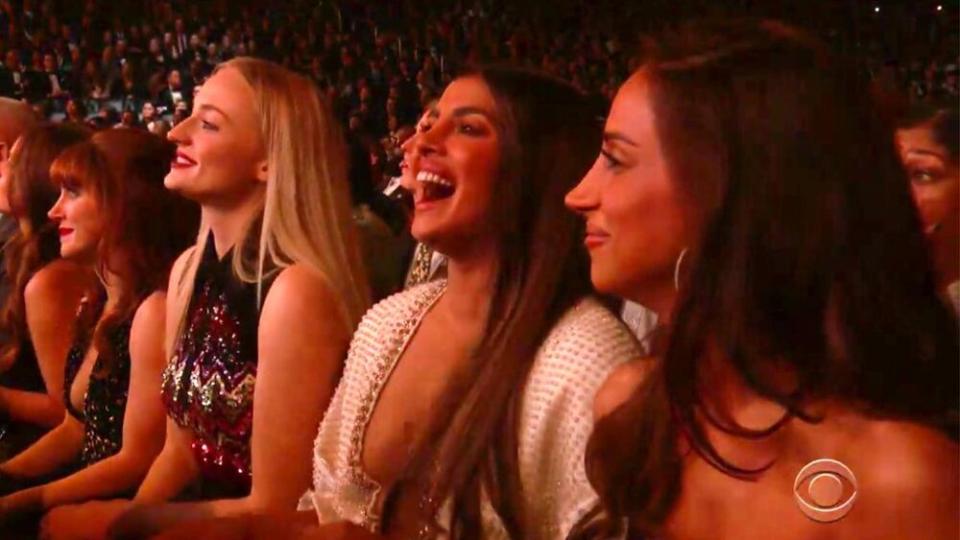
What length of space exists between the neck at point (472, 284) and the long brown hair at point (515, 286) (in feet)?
0.04

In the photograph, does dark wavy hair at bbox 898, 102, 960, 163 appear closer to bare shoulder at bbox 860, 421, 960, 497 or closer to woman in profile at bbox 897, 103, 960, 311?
woman in profile at bbox 897, 103, 960, 311

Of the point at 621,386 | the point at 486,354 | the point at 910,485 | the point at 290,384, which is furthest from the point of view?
the point at 290,384

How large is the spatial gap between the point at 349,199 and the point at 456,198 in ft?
1.02

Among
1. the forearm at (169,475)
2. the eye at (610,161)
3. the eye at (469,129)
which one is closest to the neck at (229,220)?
the forearm at (169,475)

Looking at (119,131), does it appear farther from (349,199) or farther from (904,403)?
(904,403)

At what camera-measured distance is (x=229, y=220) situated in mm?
1203

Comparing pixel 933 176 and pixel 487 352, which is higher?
pixel 933 176

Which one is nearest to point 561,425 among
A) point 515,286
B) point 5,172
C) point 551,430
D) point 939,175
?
point 551,430

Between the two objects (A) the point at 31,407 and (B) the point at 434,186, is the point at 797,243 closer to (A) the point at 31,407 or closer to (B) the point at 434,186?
(B) the point at 434,186

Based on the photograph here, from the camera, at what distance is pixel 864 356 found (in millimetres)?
657

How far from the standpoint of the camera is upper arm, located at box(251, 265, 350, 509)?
1.09 metres

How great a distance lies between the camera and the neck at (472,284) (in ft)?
3.11

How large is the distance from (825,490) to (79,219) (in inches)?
39.2

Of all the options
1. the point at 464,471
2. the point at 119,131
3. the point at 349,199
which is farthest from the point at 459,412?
the point at 119,131
